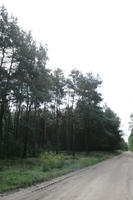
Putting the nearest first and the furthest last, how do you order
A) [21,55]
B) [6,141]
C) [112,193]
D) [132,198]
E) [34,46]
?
1. [132,198]
2. [112,193]
3. [21,55]
4. [34,46]
5. [6,141]

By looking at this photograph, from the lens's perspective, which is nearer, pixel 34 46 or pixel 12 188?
pixel 12 188

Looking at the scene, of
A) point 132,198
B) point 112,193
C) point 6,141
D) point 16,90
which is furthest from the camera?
point 6,141

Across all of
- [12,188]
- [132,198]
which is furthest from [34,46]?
[132,198]

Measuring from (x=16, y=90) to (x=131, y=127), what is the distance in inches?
2044

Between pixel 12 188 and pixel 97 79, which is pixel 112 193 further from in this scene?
pixel 97 79

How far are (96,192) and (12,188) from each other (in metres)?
3.59

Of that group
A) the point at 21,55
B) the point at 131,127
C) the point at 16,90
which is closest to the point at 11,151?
the point at 16,90

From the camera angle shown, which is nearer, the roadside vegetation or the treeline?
the roadside vegetation

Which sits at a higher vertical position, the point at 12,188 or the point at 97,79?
the point at 97,79

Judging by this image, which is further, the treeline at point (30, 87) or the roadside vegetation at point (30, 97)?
the treeline at point (30, 87)

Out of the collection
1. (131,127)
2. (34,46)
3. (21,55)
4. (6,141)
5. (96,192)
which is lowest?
(96,192)

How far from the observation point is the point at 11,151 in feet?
78.7

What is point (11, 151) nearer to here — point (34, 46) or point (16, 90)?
point (16, 90)

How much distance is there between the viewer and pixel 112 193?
735 centimetres
